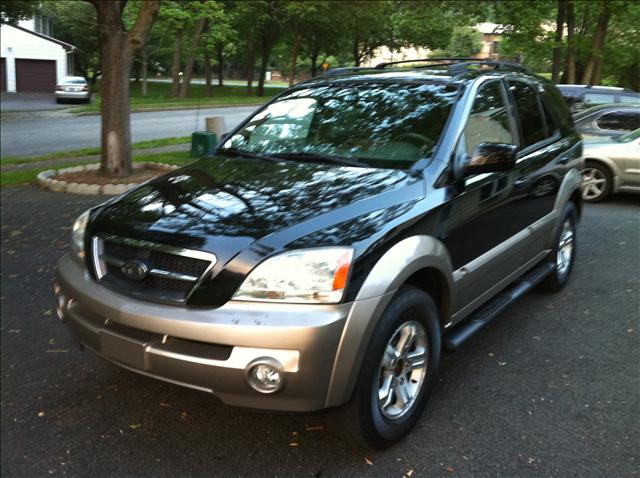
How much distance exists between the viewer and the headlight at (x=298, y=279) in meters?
2.58

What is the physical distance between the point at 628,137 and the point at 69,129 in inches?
634

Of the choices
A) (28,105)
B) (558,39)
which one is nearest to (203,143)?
(558,39)

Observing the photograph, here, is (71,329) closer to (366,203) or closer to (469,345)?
(366,203)

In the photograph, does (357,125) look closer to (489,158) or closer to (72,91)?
(489,158)

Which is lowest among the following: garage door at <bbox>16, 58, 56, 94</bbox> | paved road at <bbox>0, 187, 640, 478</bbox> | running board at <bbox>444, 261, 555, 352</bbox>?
paved road at <bbox>0, 187, 640, 478</bbox>

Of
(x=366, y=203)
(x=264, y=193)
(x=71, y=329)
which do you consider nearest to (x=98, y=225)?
(x=71, y=329)

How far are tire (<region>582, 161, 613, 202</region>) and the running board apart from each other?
15.8 ft

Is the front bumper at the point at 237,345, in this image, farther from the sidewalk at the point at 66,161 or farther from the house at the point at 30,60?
the house at the point at 30,60

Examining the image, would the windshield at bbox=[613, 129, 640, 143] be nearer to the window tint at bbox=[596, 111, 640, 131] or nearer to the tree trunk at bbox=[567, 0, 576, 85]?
the window tint at bbox=[596, 111, 640, 131]

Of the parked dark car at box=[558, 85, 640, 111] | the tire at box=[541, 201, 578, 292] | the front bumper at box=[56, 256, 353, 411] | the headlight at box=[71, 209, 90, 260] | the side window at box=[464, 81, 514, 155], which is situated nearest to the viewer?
the front bumper at box=[56, 256, 353, 411]

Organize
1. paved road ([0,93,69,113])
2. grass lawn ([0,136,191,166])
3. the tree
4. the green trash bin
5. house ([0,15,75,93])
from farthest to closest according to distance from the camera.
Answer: house ([0,15,75,93]), paved road ([0,93,69,113]), grass lawn ([0,136,191,166]), the green trash bin, the tree

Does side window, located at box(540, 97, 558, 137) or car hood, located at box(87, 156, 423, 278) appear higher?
side window, located at box(540, 97, 558, 137)

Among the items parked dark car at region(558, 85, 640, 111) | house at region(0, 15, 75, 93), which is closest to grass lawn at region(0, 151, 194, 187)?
parked dark car at region(558, 85, 640, 111)

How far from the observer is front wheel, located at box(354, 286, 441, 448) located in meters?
2.74
